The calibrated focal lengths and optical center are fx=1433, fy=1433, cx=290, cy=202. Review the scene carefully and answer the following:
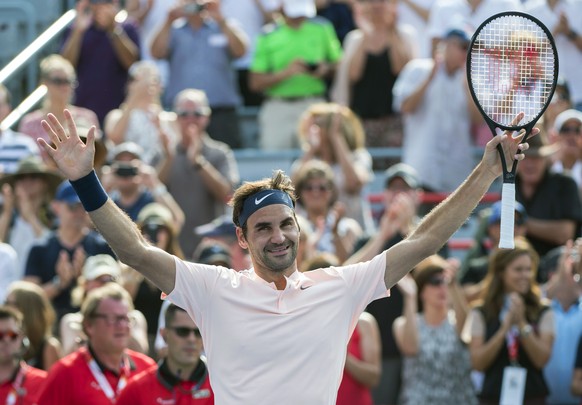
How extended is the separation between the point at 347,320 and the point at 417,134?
658cm

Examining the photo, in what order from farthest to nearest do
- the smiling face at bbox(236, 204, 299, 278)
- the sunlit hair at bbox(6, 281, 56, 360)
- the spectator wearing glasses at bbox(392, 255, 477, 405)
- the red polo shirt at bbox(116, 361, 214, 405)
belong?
the spectator wearing glasses at bbox(392, 255, 477, 405)
the sunlit hair at bbox(6, 281, 56, 360)
the red polo shirt at bbox(116, 361, 214, 405)
the smiling face at bbox(236, 204, 299, 278)

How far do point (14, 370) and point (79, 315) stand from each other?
0.85 metres

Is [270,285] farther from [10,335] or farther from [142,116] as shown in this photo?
[142,116]

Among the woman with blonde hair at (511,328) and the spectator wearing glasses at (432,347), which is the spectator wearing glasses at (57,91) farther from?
the woman with blonde hair at (511,328)

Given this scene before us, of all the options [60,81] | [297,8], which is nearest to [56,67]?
[60,81]

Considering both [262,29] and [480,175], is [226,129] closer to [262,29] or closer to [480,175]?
[262,29]

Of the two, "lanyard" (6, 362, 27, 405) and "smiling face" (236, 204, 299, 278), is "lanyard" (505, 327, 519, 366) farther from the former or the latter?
"smiling face" (236, 204, 299, 278)

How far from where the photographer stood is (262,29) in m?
14.1

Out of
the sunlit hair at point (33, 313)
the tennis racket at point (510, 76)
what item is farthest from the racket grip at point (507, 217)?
the sunlit hair at point (33, 313)

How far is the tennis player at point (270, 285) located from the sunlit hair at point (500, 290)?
379 centimetres

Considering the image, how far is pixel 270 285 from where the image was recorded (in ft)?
19.5

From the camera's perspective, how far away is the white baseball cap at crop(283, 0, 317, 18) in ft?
42.4

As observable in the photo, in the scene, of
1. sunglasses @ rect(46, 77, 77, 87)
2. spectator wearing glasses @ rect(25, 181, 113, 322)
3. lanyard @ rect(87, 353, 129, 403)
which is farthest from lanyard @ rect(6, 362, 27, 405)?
sunglasses @ rect(46, 77, 77, 87)

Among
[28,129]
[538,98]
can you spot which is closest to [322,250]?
[28,129]
